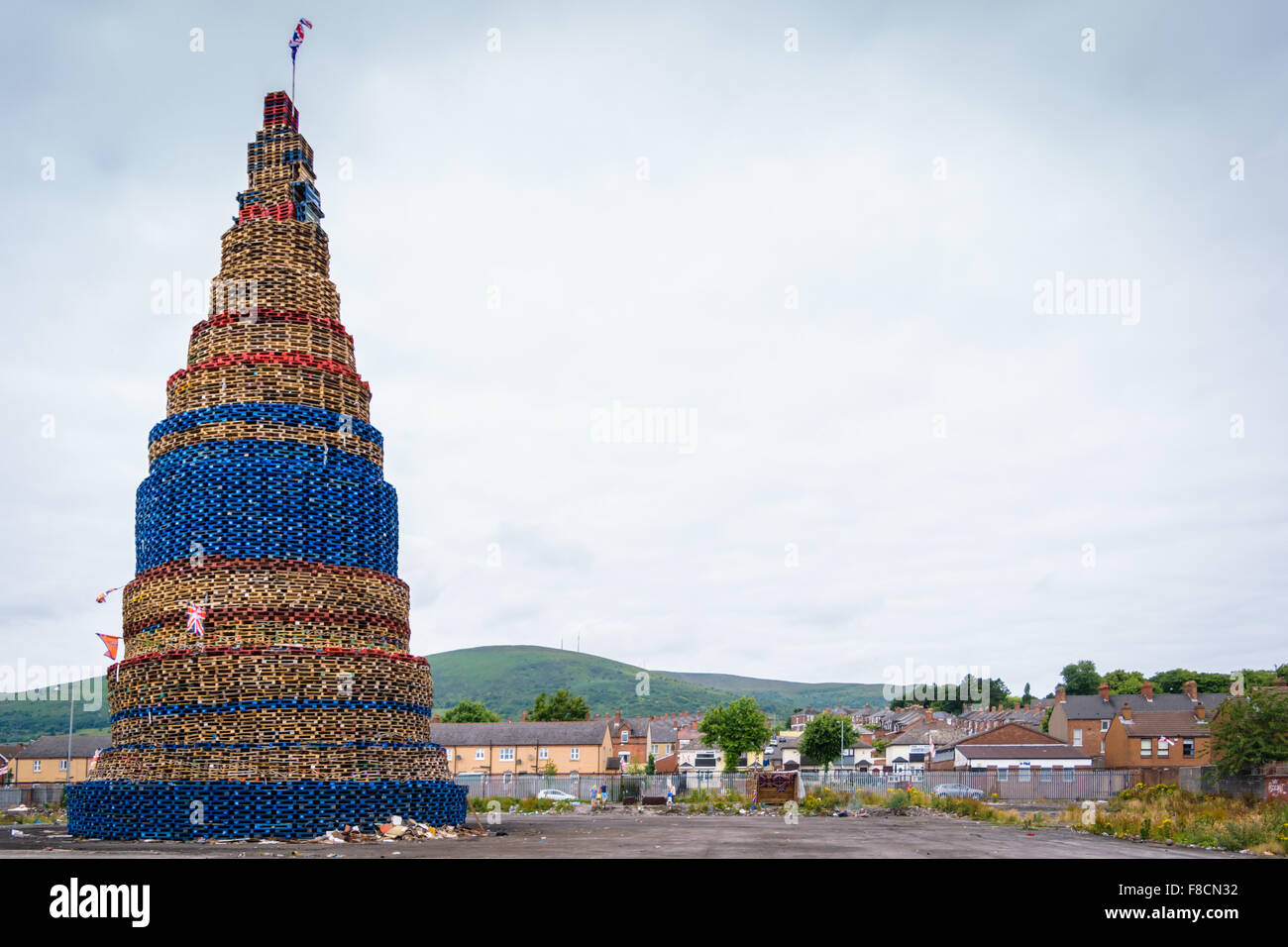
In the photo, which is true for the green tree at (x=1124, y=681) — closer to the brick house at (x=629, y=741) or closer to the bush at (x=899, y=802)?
the brick house at (x=629, y=741)

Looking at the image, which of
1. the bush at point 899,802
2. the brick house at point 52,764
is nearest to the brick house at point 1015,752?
the bush at point 899,802

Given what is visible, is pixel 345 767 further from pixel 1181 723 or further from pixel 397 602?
pixel 1181 723

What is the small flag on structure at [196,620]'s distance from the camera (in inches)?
1148

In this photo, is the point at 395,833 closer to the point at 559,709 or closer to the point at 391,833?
the point at 391,833

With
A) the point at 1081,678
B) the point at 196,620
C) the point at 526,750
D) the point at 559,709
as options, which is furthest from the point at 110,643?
the point at 1081,678

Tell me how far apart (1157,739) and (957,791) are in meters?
37.6

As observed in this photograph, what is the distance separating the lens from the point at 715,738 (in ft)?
363

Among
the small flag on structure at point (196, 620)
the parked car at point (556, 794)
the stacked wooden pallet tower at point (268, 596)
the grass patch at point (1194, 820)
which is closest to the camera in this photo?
the grass patch at point (1194, 820)

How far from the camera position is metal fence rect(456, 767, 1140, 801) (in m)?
59.8

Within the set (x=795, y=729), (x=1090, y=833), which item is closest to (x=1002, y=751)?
(x=1090, y=833)

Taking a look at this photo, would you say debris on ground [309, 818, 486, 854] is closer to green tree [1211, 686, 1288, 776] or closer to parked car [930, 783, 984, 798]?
green tree [1211, 686, 1288, 776]

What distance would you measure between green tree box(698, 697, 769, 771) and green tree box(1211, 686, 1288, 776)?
59.2 metres

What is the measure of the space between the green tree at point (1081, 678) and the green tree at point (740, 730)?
249 feet

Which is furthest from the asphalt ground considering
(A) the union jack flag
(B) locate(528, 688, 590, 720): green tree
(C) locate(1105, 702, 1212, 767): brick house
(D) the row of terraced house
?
(B) locate(528, 688, 590, 720): green tree
